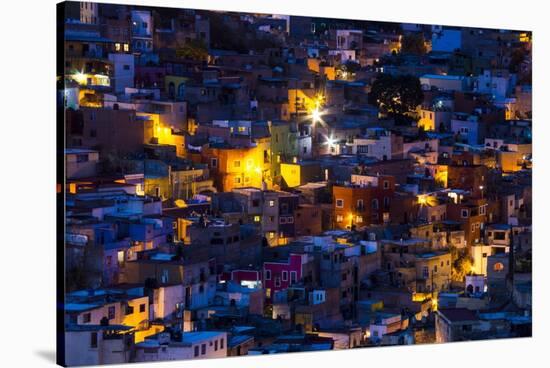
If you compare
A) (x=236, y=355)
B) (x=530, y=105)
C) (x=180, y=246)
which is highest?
(x=530, y=105)

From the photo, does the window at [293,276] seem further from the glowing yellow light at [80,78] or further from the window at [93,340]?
the glowing yellow light at [80,78]

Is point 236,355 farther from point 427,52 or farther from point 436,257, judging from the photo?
point 427,52

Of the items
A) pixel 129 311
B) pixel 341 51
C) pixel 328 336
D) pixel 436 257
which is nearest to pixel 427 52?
pixel 341 51

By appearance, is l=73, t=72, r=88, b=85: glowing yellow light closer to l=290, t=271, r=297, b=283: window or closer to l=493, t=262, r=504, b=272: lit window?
l=290, t=271, r=297, b=283: window

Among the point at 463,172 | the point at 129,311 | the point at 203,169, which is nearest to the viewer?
the point at 129,311

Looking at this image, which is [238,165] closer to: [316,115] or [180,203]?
[180,203]

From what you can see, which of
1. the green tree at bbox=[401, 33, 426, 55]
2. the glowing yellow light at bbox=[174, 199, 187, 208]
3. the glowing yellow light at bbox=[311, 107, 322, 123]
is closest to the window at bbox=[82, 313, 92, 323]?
the glowing yellow light at bbox=[174, 199, 187, 208]

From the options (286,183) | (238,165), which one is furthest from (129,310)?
(286,183)

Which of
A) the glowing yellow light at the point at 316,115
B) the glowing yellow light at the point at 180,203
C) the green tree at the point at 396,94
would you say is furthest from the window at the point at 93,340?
the green tree at the point at 396,94

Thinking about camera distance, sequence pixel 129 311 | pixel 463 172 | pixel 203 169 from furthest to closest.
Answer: pixel 463 172 → pixel 203 169 → pixel 129 311

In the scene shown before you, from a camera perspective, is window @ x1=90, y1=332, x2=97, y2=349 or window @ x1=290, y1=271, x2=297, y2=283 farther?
window @ x1=290, y1=271, x2=297, y2=283
